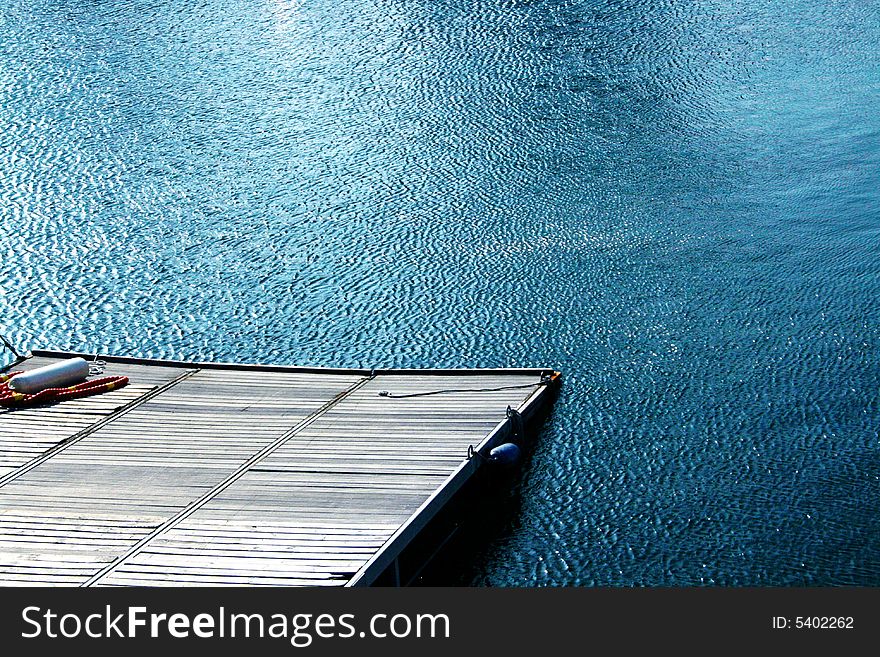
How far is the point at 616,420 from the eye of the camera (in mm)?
24250

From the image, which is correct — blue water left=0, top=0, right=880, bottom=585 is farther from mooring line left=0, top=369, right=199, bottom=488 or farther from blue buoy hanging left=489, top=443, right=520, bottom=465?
mooring line left=0, top=369, right=199, bottom=488

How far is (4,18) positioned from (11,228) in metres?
20.4

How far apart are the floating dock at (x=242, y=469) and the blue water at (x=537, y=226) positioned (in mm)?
1655

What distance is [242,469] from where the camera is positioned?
20.8 meters

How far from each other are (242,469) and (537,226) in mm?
14825

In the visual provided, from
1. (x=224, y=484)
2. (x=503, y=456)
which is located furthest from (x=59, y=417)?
(x=503, y=456)

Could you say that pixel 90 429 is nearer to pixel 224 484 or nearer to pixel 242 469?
pixel 242 469

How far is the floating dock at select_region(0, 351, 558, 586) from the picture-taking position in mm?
17766

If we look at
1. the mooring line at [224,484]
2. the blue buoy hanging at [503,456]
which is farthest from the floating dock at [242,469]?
the blue buoy hanging at [503,456]

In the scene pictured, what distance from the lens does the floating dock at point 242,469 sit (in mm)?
17766

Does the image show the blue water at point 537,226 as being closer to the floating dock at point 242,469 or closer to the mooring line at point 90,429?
the floating dock at point 242,469

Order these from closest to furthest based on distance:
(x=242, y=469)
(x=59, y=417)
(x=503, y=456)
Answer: (x=242, y=469) → (x=503, y=456) → (x=59, y=417)

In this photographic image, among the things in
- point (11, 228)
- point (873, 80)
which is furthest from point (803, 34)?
point (11, 228)

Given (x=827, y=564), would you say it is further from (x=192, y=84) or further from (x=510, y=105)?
(x=192, y=84)
